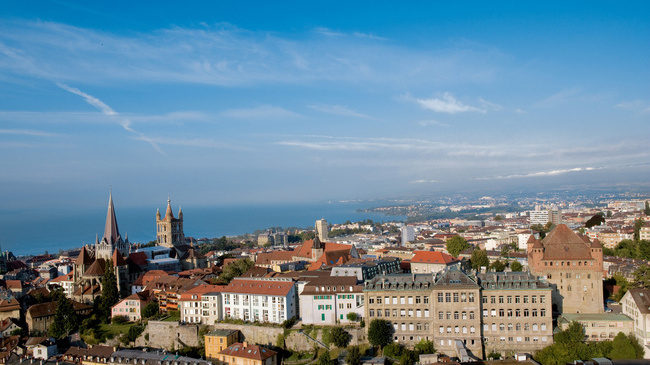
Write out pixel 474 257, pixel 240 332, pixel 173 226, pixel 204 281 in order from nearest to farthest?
pixel 240 332 → pixel 204 281 → pixel 474 257 → pixel 173 226

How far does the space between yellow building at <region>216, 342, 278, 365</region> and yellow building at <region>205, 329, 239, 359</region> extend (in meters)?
0.85

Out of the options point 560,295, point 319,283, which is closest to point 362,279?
point 319,283

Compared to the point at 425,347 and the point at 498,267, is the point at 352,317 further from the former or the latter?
the point at 498,267

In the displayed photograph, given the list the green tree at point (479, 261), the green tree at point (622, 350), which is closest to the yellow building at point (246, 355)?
the green tree at point (622, 350)

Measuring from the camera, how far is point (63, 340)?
5312 centimetres

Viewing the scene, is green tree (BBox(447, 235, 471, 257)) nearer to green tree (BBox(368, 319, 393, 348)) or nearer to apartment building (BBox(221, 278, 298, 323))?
apartment building (BBox(221, 278, 298, 323))

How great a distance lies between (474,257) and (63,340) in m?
45.2

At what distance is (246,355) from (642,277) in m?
35.7

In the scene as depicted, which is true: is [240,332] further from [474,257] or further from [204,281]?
[474,257]

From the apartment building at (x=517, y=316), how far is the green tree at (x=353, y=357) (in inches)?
375

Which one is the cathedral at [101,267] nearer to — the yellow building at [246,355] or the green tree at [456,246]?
the yellow building at [246,355]

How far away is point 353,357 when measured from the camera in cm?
3906

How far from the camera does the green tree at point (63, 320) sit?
54000 millimetres

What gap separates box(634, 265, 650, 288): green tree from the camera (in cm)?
4806
